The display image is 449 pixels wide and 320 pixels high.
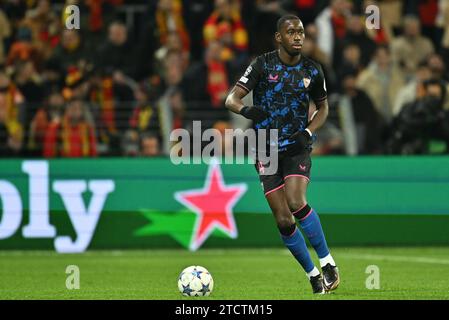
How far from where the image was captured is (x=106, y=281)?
12.1 m

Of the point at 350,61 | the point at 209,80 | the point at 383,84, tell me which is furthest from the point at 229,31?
the point at 383,84

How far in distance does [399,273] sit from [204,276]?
3.23 meters

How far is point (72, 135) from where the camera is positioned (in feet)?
55.5

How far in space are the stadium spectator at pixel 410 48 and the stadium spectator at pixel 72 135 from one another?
15.9 feet

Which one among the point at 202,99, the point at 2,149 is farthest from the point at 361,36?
the point at 2,149

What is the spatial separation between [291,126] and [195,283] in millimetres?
1676

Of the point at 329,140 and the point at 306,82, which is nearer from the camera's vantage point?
the point at 306,82

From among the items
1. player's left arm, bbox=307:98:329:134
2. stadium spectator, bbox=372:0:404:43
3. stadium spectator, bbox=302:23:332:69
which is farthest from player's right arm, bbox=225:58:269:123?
stadium spectator, bbox=372:0:404:43

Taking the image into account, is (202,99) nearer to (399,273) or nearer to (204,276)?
(399,273)

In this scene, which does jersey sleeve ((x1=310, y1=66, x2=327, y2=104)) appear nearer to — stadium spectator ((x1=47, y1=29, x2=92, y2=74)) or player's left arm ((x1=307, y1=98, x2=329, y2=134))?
player's left arm ((x1=307, y1=98, x2=329, y2=134))

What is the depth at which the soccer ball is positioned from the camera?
10.3 metres

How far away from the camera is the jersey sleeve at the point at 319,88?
417 inches

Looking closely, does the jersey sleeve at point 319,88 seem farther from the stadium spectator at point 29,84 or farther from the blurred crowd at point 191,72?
the stadium spectator at point 29,84

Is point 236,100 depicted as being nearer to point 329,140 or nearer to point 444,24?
point 329,140
